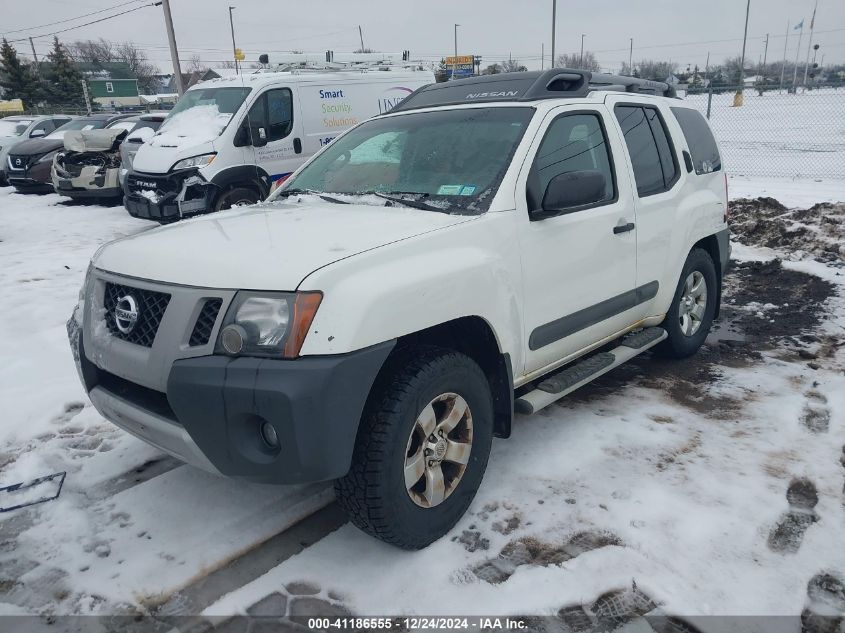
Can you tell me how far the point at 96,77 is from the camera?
222ft

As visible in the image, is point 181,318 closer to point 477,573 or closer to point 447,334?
point 447,334

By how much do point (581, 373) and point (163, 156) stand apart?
7.38 m

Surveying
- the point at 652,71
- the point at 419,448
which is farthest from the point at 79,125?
the point at 652,71

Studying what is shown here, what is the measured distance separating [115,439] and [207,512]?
1044mm

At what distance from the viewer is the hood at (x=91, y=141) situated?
37.0 feet

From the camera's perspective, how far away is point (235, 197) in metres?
8.80

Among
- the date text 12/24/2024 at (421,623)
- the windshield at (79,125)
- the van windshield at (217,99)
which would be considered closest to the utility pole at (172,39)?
the windshield at (79,125)

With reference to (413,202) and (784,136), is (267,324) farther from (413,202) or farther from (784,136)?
(784,136)

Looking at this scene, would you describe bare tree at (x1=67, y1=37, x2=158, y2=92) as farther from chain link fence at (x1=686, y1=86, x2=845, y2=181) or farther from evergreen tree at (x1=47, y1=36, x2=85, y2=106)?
chain link fence at (x1=686, y1=86, x2=845, y2=181)

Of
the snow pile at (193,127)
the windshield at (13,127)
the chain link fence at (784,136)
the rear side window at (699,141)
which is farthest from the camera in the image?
the windshield at (13,127)

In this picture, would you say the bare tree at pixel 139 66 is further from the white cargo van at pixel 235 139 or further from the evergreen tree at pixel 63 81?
the white cargo van at pixel 235 139

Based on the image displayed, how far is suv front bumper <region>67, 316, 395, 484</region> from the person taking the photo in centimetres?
211

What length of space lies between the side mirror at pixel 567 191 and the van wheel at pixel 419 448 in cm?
88

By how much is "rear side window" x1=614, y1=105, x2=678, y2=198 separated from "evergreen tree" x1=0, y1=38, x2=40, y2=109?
184 ft
